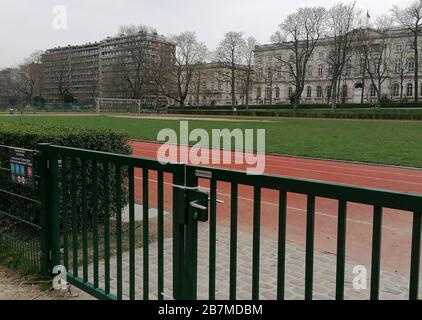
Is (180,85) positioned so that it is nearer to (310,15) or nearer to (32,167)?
(310,15)

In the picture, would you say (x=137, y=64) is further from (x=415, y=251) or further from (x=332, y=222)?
(x=415, y=251)

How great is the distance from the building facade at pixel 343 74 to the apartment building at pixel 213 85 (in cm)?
689

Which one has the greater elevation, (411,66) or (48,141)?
(411,66)

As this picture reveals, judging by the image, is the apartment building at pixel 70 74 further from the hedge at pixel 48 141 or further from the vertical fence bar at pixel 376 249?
the vertical fence bar at pixel 376 249

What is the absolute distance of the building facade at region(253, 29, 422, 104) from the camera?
259ft

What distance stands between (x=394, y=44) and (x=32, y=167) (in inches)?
3530

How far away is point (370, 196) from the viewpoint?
2117 millimetres

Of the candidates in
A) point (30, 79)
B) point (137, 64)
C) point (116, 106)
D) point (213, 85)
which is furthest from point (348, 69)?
point (30, 79)

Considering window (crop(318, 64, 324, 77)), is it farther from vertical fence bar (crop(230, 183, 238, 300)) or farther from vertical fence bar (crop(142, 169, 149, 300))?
vertical fence bar (crop(230, 183, 238, 300))

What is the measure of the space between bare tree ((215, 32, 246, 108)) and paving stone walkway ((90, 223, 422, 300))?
74260 mm

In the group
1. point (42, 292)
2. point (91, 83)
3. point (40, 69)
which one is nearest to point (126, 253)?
point (42, 292)

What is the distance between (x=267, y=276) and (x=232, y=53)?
78.2m

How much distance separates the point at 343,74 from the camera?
88062mm

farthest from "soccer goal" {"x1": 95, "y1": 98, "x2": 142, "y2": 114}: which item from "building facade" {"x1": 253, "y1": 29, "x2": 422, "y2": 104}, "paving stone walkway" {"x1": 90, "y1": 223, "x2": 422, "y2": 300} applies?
"paving stone walkway" {"x1": 90, "y1": 223, "x2": 422, "y2": 300}
